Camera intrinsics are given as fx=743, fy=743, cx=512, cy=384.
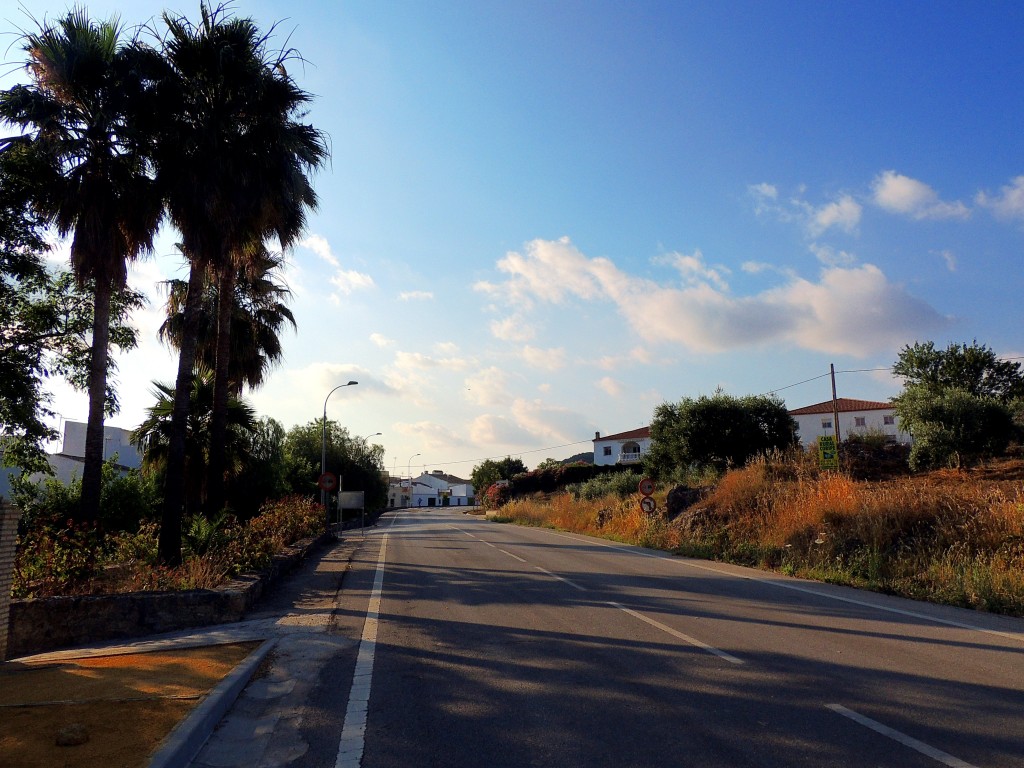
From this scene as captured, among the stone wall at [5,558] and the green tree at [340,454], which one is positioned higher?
the green tree at [340,454]

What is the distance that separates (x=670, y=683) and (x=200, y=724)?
12.3 ft

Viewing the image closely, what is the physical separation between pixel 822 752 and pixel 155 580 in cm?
977

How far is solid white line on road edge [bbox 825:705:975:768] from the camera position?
4.41m

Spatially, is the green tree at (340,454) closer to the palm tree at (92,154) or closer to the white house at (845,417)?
the palm tree at (92,154)

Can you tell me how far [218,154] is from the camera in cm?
1532

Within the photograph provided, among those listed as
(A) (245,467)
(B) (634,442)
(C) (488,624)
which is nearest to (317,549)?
(A) (245,467)

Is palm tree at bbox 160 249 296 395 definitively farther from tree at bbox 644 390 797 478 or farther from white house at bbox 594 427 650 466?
white house at bbox 594 427 650 466

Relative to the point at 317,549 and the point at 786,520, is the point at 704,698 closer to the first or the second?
the point at 786,520

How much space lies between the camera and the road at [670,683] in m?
4.81

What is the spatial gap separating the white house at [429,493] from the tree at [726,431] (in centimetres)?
12823

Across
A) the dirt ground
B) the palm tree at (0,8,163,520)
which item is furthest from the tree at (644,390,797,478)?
the dirt ground

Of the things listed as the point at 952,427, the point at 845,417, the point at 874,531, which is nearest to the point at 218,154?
the point at 874,531

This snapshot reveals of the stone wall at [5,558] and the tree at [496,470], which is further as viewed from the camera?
the tree at [496,470]

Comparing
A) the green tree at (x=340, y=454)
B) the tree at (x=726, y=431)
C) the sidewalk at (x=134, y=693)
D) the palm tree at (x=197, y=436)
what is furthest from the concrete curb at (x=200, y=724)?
the green tree at (x=340, y=454)
